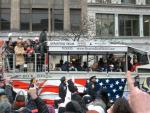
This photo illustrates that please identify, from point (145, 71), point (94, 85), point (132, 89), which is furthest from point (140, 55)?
point (132, 89)

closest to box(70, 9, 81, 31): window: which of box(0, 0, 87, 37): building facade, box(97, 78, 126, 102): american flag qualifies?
box(0, 0, 87, 37): building facade

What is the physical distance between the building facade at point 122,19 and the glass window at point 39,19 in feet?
17.3

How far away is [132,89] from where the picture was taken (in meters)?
3.89

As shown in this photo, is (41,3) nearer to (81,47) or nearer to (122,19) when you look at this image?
(122,19)

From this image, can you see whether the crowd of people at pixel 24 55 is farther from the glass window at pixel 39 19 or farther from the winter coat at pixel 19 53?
the glass window at pixel 39 19

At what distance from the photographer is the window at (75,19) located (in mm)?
55594

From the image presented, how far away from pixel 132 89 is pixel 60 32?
51.4 metres

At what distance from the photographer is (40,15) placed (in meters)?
55.5

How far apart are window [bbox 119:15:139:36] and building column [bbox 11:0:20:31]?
1250 centimetres

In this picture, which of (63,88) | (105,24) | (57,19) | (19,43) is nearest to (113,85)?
(63,88)

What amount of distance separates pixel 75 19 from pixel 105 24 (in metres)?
3.70

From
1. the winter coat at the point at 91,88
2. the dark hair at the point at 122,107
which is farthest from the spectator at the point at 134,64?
the dark hair at the point at 122,107

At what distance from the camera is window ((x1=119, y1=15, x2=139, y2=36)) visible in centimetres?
5691

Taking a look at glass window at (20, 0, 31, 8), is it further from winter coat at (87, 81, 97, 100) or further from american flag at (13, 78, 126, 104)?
winter coat at (87, 81, 97, 100)
